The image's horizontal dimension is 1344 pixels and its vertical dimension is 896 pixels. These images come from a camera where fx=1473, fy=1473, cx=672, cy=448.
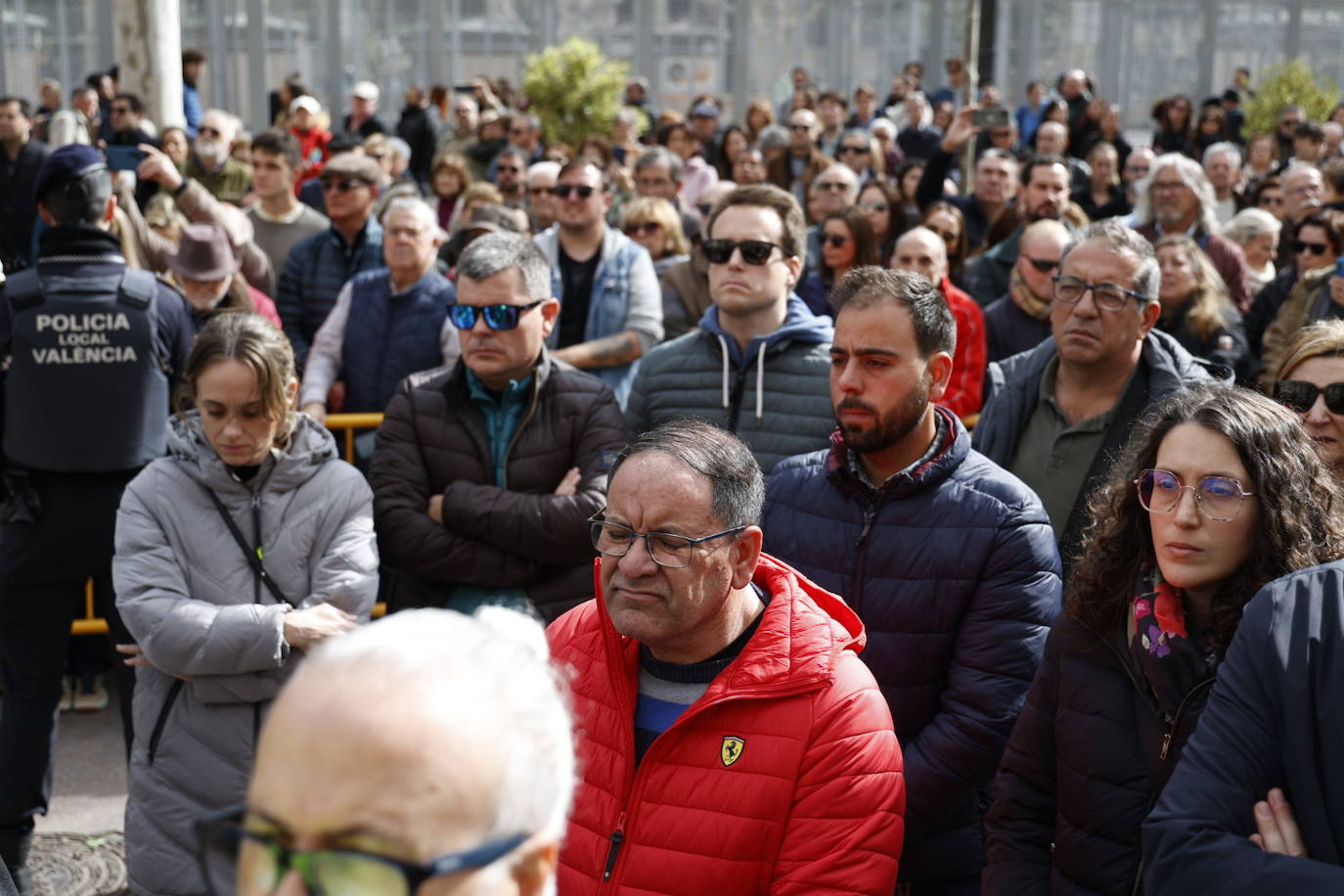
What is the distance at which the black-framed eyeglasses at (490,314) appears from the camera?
483 cm

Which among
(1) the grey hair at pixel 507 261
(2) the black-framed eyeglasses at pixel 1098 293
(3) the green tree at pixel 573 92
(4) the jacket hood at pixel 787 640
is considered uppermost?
(3) the green tree at pixel 573 92

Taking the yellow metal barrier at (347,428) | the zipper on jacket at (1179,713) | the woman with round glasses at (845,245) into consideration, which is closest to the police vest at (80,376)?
the yellow metal barrier at (347,428)

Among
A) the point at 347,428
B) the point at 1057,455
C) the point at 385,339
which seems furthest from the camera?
the point at 385,339

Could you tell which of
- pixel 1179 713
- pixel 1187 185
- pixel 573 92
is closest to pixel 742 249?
pixel 1179 713

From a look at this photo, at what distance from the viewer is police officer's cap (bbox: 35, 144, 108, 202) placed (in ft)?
17.7

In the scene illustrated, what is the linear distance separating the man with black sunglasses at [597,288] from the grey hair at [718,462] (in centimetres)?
311

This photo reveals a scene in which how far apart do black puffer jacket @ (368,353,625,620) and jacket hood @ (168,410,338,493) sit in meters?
0.48

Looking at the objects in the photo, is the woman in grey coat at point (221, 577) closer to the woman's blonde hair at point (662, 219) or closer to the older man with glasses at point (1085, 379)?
the older man with glasses at point (1085, 379)

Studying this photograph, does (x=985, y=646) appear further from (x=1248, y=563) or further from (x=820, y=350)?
(x=820, y=350)

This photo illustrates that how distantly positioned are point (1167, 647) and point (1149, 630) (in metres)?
0.05

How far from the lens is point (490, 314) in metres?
4.84

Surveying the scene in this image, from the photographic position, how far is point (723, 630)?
3150 mm

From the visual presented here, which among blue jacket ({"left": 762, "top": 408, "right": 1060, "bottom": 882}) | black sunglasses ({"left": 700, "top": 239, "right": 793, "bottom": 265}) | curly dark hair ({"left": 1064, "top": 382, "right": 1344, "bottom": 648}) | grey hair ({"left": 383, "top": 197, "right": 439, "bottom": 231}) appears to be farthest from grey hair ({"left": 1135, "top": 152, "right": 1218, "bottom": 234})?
curly dark hair ({"left": 1064, "top": 382, "right": 1344, "bottom": 648})

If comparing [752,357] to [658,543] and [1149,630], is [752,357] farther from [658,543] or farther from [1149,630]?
[1149,630]
